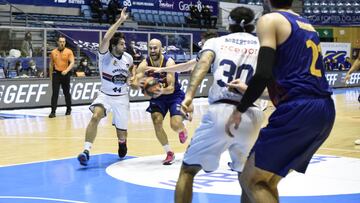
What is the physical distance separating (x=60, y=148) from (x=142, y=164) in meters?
2.26

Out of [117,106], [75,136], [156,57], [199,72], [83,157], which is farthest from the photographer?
[75,136]

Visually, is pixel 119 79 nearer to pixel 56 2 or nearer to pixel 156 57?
pixel 156 57

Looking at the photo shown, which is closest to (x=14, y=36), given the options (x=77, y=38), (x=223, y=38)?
(x=77, y=38)

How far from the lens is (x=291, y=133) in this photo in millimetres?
4430

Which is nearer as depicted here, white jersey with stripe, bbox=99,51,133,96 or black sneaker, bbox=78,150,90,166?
black sneaker, bbox=78,150,90,166

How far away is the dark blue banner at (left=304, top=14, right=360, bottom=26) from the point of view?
41594mm

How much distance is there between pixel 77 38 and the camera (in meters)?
21.9

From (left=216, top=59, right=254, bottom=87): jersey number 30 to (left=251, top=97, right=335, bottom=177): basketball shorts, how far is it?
1.15 m

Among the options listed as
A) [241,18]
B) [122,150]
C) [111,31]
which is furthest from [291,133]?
[122,150]

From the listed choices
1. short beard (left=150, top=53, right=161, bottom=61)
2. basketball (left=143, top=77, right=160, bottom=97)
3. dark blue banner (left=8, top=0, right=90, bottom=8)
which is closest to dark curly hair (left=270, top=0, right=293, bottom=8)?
basketball (left=143, top=77, right=160, bottom=97)

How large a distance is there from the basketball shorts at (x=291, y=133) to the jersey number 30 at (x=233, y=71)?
115 cm

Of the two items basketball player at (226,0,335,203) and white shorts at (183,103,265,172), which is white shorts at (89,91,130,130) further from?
basketball player at (226,0,335,203)

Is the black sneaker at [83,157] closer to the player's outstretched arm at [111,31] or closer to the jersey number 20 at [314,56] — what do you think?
the player's outstretched arm at [111,31]

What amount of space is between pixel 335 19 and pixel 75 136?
104 feet
